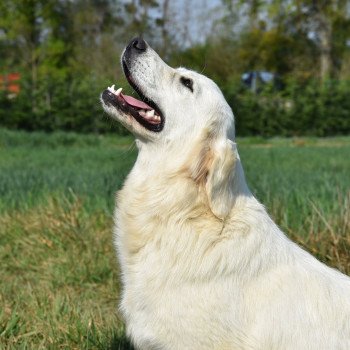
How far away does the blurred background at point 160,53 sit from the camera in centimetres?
2456

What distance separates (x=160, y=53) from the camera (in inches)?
838

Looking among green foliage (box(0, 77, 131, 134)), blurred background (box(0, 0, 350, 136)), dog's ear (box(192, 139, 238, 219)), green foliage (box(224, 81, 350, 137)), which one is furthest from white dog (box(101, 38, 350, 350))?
green foliage (box(224, 81, 350, 137))

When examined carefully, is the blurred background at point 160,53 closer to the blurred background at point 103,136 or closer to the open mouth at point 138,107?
the blurred background at point 103,136

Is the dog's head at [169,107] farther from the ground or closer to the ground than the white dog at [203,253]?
farther from the ground

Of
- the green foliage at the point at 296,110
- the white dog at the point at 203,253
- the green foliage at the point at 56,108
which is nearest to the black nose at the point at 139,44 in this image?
the white dog at the point at 203,253

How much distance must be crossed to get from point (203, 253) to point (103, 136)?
20799mm

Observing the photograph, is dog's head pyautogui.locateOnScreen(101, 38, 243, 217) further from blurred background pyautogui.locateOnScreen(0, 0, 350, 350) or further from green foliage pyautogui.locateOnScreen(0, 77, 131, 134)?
green foliage pyautogui.locateOnScreen(0, 77, 131, 134)

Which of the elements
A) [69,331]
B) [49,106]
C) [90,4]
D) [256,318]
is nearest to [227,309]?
[256,318]

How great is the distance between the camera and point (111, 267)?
5.62 meters

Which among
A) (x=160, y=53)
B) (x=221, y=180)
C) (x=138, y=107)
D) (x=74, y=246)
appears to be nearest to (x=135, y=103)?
(x=138, y=107)

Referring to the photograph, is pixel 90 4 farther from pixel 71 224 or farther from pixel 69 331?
pixel 69 331

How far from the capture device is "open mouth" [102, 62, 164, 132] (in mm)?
3604

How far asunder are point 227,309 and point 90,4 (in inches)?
1205

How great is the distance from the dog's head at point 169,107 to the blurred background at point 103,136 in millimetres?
546
